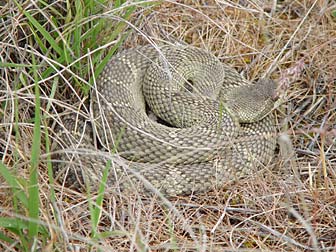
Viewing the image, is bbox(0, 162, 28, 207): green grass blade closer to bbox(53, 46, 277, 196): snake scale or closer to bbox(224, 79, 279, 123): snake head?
bbox(53, 46, 277, 196): snake scale

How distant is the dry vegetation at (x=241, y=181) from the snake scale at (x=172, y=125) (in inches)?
5.1

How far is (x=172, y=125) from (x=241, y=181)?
2.66 feet

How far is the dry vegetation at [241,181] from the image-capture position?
10.9ft

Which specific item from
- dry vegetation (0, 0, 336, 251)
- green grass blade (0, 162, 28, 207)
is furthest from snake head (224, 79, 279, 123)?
green grass blade (0, 162, 28, 207)

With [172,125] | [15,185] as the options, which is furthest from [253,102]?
[15,185]

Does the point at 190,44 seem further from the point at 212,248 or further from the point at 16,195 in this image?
the point at 16,195

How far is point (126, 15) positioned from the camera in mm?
4102

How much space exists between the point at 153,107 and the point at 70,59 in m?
0.85

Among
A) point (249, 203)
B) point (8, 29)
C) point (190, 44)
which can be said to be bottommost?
point (249, 203)

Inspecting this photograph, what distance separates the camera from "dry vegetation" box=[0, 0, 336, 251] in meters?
3.33

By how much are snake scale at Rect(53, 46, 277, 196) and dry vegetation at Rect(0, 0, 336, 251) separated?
129 millimetres

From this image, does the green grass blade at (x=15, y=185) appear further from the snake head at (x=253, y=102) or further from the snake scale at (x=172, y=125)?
the snake head at (x=253, y=102)

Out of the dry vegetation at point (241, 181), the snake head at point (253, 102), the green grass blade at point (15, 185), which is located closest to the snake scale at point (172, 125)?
the snake head at point (253, 102)

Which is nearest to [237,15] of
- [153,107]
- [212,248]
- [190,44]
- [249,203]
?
[190,44]
